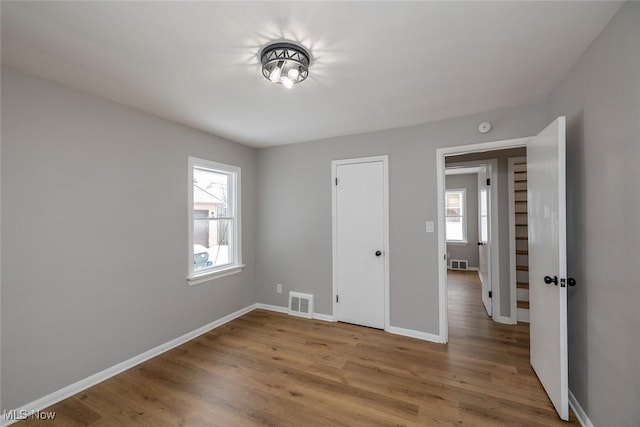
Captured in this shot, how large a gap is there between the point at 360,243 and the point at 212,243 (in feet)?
6.41

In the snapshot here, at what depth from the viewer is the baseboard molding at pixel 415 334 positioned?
2.99m

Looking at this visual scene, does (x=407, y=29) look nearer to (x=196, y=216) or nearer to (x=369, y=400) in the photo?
(x=369, y=400)

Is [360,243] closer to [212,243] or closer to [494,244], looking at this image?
[494,244]

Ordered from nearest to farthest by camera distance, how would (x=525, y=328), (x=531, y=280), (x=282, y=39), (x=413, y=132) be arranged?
(x=282, y=39) → (x=531, y=280) → (x=413, y=132) → (x=525, y=328)

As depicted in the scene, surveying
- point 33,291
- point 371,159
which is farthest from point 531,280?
point 33,291

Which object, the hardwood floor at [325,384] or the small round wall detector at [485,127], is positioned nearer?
the hardwood floor at [325,384]

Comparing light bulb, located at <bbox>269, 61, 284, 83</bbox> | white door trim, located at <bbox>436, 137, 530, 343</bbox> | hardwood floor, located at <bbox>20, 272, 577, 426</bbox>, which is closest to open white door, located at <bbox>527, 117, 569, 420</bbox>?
hardwood floor, located at <bbox>20, 272, 577, 426</bbox>

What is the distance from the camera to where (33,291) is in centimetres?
195

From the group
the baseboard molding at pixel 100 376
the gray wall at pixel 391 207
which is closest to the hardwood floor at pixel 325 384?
the baseboard molding at pixel 100 376

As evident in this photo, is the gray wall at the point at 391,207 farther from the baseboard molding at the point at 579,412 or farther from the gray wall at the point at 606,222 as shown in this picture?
the baseboard molding at the point at 579,412

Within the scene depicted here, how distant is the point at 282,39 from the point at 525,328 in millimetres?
4122

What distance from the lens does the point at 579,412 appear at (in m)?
1.83

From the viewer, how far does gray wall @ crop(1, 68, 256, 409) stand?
6.17 ft

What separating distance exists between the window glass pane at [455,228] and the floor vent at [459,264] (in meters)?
0.62
